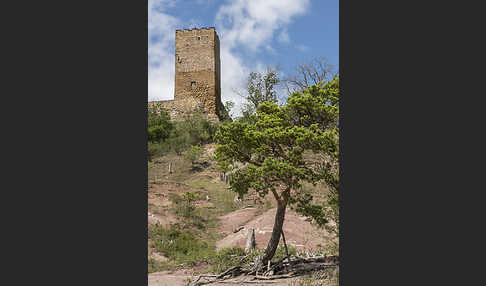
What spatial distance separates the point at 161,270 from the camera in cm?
888

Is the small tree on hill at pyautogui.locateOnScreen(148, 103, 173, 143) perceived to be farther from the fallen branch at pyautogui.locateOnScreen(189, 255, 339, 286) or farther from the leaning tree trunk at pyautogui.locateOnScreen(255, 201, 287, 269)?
the leaning tree trunk at pyautogui.locateOnScreen(255, 201, 287, 269)

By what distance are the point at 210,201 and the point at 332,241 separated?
692cm

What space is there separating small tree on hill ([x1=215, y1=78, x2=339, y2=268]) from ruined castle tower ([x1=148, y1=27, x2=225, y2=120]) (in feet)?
59.3

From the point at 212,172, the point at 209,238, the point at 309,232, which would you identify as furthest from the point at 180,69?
the point at 309,232

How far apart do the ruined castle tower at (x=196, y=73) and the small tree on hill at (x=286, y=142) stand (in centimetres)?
1808

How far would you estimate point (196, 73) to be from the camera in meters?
25.5

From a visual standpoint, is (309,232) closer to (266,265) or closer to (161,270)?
(266,265)

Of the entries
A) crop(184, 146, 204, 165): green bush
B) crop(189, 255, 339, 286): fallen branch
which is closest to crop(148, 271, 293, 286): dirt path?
crop(189, 255, 339, 286): fallen branch

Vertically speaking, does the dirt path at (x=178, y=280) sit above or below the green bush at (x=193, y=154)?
below

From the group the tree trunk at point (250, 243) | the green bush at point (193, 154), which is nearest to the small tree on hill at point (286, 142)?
the tree trunk at point (250, 243)

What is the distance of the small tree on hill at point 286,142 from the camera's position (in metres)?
6.30

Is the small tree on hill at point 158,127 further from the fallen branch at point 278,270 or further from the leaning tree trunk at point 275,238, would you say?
the leaning tree trunk at point 275,238

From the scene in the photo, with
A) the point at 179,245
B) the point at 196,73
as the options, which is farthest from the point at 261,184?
the point at 196,73

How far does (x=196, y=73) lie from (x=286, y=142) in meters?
19.7
